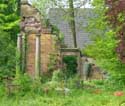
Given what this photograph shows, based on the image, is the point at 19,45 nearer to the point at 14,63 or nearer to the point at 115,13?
the point at 14,63

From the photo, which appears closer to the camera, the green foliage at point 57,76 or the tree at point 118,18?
the tree at point 118,18

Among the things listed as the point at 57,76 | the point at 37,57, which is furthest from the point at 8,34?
the point at 57,76

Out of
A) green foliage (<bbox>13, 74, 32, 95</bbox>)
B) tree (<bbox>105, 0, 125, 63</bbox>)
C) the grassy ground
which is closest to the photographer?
the grassy ground

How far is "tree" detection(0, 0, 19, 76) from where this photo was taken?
17.9 meters

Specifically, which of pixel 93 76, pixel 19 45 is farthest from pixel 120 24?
pixel 93 76

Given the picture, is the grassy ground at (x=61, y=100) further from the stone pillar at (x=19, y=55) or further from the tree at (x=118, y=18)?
the stone pillar at (x=19, y=55)

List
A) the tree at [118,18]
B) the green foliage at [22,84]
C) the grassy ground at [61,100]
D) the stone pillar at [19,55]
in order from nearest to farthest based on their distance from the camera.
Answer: the grassy ground at [61,100]
the tree at [118,18]
the green foliage at [22,84]
the stone pillar at [19,55]

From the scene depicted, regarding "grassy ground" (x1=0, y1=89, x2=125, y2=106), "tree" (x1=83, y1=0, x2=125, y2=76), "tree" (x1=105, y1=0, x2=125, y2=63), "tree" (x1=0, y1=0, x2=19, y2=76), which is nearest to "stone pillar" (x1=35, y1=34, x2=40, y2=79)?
"tree" (x1=0, y1=0, x2=19, y2=76)

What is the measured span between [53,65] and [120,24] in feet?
22.7

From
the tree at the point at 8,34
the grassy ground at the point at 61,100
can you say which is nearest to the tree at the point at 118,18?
the grassy ground at the point at 61,100

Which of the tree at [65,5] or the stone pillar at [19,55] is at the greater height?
the tree at [65,5]

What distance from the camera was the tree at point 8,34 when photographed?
58.7 feet

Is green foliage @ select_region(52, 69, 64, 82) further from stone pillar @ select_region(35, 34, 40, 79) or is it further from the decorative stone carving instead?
the decorative stone carving

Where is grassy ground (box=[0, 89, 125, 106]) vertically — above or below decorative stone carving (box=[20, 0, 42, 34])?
below
